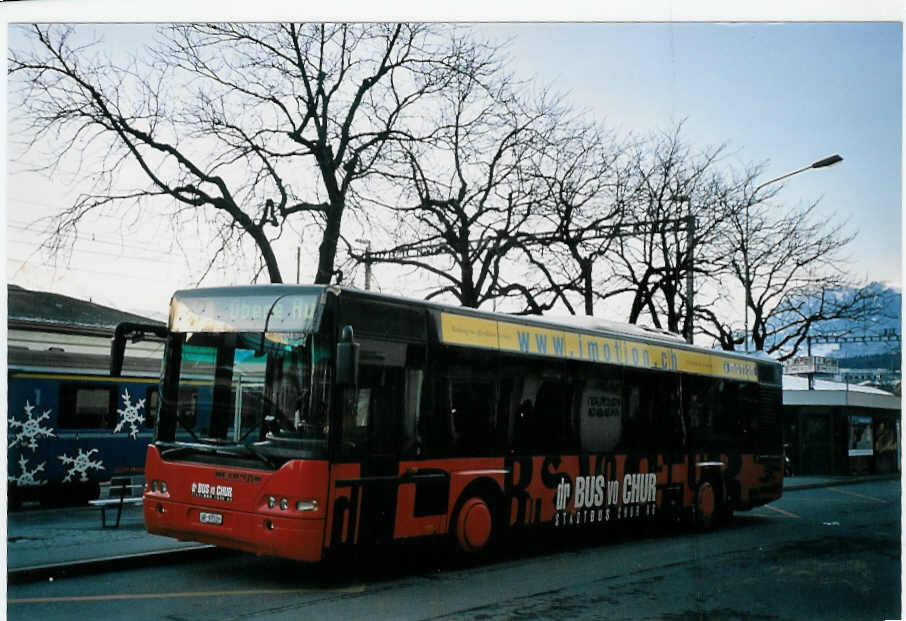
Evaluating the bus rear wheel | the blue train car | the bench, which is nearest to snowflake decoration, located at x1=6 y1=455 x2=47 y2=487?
the blue train car

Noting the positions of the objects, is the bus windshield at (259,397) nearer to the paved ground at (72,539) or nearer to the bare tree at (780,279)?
the paved ground at (72,539)

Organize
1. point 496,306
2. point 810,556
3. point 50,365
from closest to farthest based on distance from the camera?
point 810,556 < point 50,365 < point 496,306

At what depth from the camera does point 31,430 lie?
1513cm

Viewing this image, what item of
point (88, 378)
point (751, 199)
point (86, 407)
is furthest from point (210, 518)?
point (751, 199)

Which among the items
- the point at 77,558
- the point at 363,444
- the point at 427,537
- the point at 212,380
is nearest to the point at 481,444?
the point at 427,537

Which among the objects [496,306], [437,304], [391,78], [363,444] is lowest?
[363,444]

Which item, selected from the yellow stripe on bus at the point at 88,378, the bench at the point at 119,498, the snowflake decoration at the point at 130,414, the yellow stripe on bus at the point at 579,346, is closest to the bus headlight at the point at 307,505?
the yellow stripe on bus at the point at 579,346

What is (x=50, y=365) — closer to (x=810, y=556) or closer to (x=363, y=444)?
(x=363, y=444)

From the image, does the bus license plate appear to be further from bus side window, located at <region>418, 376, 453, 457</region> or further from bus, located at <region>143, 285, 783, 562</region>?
bus side window, located at <region>418, 376, 453, 457</region>

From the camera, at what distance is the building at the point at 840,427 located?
1234cm

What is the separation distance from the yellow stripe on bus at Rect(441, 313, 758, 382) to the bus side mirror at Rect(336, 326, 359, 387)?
6.00ft

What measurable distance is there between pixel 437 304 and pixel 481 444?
5.44 feet

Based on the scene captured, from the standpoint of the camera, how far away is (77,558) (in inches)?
378

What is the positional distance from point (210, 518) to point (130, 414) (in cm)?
864
